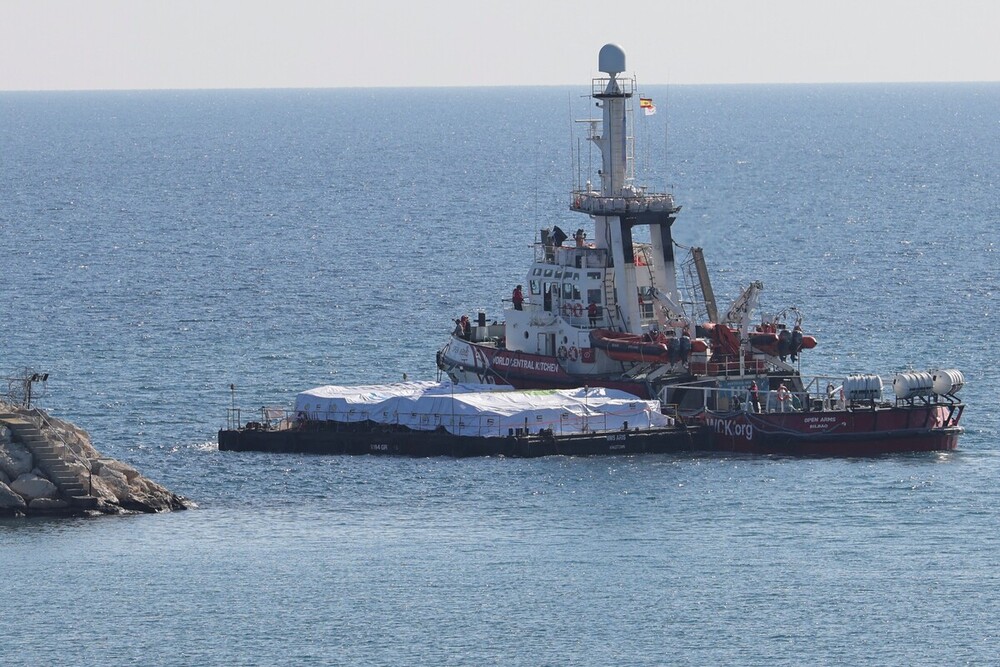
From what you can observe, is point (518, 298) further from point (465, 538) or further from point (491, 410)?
point (465, 538)

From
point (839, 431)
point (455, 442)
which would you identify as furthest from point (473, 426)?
point (839, 431)

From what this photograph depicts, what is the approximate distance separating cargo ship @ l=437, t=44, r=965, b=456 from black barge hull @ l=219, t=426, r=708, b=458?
85.1 inches

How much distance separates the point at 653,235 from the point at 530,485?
19.1 m

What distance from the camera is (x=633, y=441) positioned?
321 ft

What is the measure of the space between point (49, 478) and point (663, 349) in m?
28.5

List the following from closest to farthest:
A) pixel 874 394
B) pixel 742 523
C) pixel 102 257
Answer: pixel 742 523
pixel 874 394
pixel 102 257

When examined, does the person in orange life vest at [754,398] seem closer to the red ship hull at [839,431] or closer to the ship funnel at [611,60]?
the red ship hull at [839,431]

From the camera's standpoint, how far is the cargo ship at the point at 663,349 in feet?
322

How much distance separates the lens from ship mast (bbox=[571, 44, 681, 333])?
10631 cm

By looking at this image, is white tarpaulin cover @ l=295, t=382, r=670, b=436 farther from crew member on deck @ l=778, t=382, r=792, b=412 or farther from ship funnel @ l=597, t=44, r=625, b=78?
ship funnel @ l=597, t=44, r=625, b=78

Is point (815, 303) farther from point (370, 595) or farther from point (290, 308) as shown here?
point (370, 595)

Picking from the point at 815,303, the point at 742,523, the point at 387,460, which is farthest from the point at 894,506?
the point at 815,303

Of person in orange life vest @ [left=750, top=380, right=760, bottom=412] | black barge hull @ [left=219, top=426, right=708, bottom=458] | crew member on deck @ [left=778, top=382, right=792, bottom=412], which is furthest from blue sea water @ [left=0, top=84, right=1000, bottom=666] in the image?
person in orange life vest @ [left=750, top=380, right=760, bottom=412]

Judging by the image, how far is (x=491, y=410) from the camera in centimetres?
9881
